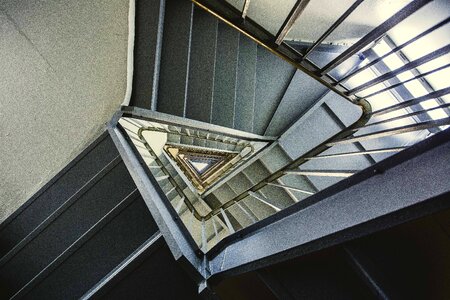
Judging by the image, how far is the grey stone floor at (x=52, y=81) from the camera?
119 inches

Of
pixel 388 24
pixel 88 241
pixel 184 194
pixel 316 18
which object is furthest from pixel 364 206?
pixel 316 18

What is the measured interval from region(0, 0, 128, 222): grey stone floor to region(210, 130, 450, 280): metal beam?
9.01 ft

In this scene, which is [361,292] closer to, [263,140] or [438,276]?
[438,276]

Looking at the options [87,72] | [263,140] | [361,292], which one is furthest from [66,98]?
[361,292]

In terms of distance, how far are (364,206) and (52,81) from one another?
3.64 meters

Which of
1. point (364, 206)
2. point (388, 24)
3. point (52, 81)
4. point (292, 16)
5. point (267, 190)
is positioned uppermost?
point (52, 81)

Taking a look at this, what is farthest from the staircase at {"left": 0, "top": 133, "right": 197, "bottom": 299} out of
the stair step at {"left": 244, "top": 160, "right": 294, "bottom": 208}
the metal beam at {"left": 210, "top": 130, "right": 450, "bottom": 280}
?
the stair step at {"left": 244, "top": 160, "right": 294, "bottom": 208}

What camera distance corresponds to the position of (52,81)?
11.1 feet

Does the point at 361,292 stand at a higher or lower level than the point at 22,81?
lower

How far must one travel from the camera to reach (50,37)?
10.3 feet

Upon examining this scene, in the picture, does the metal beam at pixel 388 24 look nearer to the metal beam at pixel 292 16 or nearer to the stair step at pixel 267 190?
the metal beam at pixel 292 16

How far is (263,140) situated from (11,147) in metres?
3.17

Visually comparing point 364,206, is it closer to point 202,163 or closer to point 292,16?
point 292,16

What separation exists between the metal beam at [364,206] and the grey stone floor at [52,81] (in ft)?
9.01
